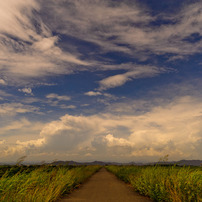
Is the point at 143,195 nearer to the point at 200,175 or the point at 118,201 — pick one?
the point at 118,201

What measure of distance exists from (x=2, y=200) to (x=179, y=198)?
17.4 feet

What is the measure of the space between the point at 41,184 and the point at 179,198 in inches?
222

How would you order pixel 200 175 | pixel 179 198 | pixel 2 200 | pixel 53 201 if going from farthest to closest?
pixel 53 201
pixel 200 175
pixel 179 198
pixel 2 200

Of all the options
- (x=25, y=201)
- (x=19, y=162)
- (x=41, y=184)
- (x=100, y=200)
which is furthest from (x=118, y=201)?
(x=19, y=162)

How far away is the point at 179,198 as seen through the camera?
247 inches

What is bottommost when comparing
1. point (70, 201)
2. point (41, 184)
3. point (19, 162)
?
point (70, 201)

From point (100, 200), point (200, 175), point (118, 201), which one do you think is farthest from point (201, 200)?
point (100, 200)

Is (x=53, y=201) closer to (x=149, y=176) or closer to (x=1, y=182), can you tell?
(x=1, y=182)

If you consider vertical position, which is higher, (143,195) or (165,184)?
(165,184)

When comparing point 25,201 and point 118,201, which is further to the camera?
point 118,201

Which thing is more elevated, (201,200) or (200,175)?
(200,175)

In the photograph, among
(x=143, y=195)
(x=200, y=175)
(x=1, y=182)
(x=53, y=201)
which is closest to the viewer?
(x=1, y=182)

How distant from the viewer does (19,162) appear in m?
6.06

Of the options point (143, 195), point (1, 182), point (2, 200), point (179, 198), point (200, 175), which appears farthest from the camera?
point (143, 195)
